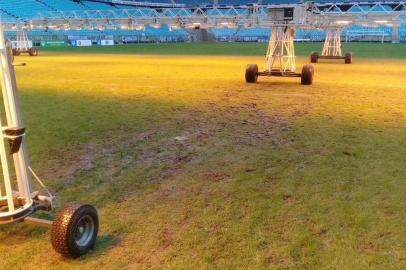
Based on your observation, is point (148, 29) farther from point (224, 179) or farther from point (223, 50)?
point (224, 179)

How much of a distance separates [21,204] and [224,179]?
282cm

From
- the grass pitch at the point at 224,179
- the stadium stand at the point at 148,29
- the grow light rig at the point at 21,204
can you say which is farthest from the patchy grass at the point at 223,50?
the grow light rig at the point at 21,204

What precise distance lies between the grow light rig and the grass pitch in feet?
0.62

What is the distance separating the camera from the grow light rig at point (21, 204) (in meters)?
3.73

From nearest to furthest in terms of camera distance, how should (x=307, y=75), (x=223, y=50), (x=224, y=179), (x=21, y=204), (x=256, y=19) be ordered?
1. (x=21, y=204)
2. (x=224, y=179)
3. (x=307, y=75)
4. (x=256, y=19)
5. (x=223, y=50)

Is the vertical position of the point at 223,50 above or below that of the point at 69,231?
below

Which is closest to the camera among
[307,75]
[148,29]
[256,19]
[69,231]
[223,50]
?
[69,231]

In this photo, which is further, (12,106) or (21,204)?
(21,204)

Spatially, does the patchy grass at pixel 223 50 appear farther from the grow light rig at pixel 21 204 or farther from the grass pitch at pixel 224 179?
the grow light rig at pixel 21 204

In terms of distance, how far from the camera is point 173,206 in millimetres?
5055

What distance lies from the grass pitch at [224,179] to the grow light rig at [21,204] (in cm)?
19

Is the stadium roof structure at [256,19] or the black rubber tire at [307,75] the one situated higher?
the stadium roof structure at [256,19]

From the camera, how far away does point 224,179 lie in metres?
5.96

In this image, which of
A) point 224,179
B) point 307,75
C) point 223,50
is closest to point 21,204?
point 224,179
